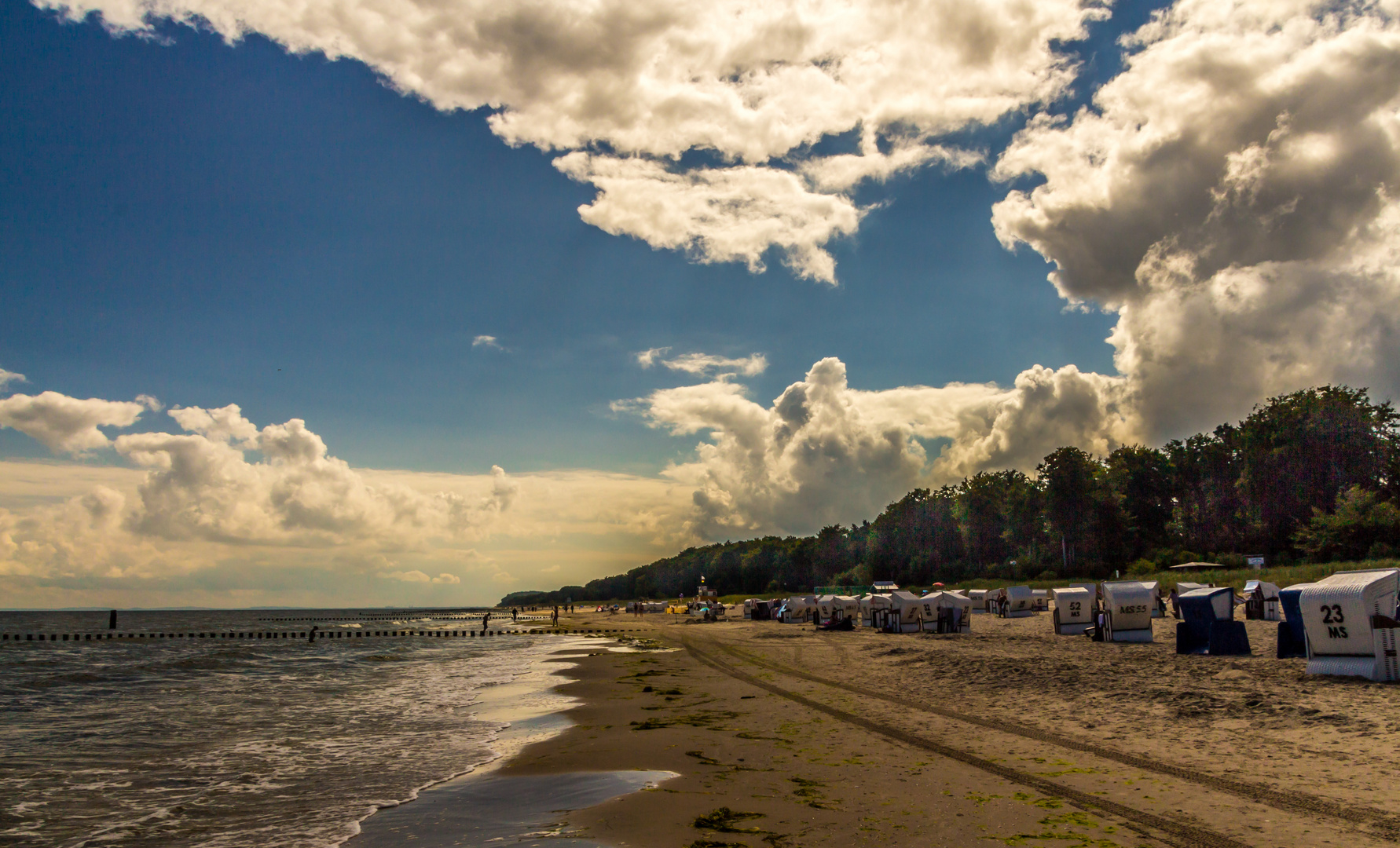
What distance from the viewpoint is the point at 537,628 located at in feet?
298

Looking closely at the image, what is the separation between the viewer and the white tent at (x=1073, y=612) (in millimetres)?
37594

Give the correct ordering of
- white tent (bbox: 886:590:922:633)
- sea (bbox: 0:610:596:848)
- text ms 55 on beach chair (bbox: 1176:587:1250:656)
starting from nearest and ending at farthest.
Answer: sea (bbox: 0:610:596:848)
text ms 55 on beach chair (bbox: 1176:587:1250:656)
white tent (bbox: 886:590:922:633)

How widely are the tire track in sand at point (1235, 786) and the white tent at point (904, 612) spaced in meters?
27.9

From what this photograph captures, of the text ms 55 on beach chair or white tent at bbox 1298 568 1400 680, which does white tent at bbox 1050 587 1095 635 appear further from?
white tent at bbox 1298 568 1400 680

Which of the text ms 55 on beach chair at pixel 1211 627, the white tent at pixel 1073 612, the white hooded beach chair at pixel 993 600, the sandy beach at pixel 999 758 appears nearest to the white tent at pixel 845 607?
the white hooded beach chair at pixel 993 600

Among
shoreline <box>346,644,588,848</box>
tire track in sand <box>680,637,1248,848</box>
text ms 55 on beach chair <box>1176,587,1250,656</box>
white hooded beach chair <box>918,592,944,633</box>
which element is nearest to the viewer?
tire track in sand <box>680,637,1248,848</box>

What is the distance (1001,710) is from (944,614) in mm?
A: 27263

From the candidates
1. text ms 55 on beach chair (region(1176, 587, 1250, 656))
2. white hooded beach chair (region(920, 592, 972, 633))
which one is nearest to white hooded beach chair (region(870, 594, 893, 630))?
white hooded beach chair (region(920, 592, 972, 633))

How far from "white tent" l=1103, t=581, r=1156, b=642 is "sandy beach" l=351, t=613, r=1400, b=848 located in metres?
5.27

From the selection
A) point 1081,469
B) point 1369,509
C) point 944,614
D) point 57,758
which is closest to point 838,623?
point 944,614

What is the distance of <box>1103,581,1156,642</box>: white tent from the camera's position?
30719 millimetres

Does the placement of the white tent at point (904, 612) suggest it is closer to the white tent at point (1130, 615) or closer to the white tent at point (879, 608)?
the white tent at point (879, 608)

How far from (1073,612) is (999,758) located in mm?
29242

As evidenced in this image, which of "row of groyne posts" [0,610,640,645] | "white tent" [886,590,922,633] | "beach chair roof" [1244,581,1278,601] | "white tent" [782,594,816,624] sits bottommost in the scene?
"row of groyne posts" [0,610,640,645]
